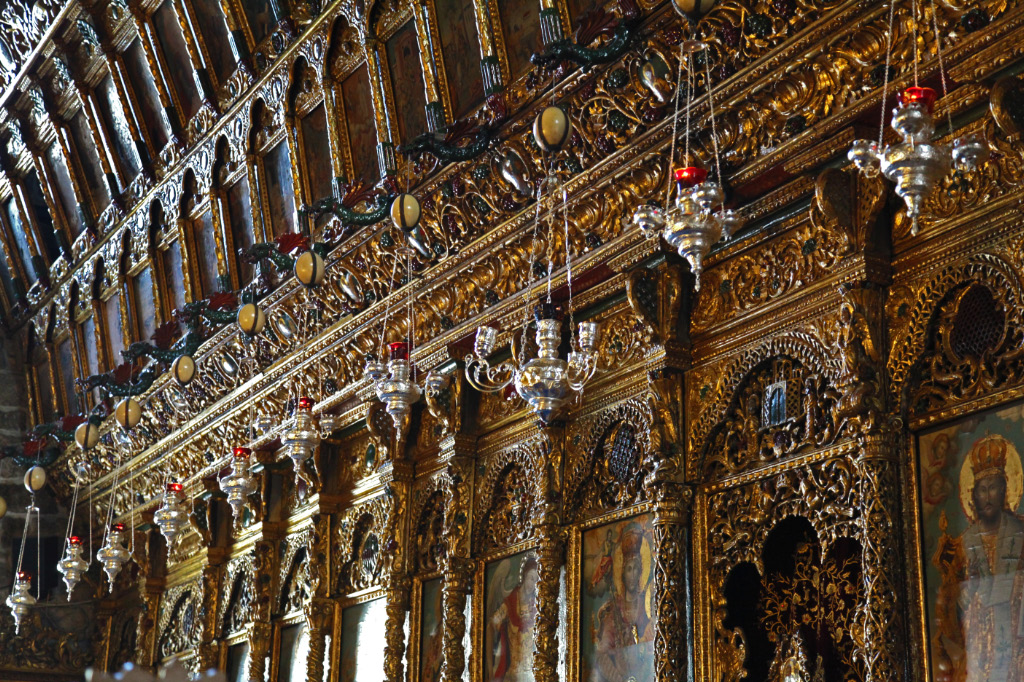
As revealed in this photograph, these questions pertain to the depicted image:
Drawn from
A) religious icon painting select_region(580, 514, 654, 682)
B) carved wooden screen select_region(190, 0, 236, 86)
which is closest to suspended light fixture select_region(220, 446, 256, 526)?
religious icon painting select_region(580, 514, 654, 682)

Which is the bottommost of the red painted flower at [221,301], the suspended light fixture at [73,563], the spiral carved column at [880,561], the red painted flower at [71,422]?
the spiral carved column at [880,561]

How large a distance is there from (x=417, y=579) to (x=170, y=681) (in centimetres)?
589

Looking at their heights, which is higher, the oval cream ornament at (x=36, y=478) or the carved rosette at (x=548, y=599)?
the oval cream ornament at (x=36, y=478)

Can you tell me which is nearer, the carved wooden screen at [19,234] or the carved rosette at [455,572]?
the carved rosette at [455,572]

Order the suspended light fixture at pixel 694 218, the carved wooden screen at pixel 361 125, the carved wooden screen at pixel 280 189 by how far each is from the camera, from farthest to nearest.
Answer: the carved wooden screen at pixel 280 189
the carved wooden screen at pixel 361 125
the suspended light fixture at pixel 694 218

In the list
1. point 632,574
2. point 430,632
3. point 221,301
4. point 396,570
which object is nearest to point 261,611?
point 396,570

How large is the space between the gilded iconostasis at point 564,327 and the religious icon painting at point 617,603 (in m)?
0.02

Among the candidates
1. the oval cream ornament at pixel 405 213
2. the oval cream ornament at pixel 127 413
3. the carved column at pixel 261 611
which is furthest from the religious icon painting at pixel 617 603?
the carved column at pixel 261 611

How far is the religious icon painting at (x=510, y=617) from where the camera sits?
7441mm

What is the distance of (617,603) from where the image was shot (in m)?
6.75

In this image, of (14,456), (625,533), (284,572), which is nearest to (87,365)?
(14,456)

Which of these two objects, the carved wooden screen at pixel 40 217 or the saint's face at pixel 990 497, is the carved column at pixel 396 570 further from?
the carved wooden screen at pixel 40 217

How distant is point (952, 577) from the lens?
16.4 ft

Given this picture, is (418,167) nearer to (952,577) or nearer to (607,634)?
(607,634)
